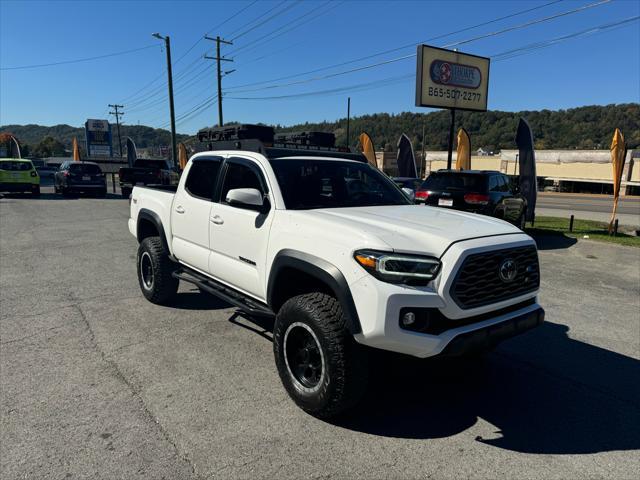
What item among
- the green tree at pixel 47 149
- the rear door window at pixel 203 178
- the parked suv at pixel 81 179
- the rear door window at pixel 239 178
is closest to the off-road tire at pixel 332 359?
the rear door window at pixel 239 178

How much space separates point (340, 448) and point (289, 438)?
350mm

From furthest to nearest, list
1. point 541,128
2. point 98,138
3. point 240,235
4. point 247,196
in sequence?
point 541,128, point 98,138, point 240,235, point 247,196

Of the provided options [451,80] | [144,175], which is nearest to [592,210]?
[451,80]

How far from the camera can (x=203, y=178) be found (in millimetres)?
4926

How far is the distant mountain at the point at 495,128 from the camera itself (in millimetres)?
88562

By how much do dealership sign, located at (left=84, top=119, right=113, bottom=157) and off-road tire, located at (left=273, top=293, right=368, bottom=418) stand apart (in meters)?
67.9

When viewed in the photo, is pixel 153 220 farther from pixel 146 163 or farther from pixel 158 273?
pixel 146 163

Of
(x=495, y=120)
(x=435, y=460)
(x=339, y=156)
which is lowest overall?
(x=435, y=460)

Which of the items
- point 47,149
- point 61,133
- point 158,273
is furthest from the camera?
point 61,133

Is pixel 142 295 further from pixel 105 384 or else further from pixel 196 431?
pixel 196 431

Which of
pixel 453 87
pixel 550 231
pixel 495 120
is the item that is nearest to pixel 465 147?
pixel 453 87

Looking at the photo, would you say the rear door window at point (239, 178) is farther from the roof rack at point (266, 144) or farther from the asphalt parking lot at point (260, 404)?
the asphalt parking lot at point (260, 404)

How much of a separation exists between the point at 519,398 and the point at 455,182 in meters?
6.92

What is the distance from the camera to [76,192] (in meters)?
22.0
